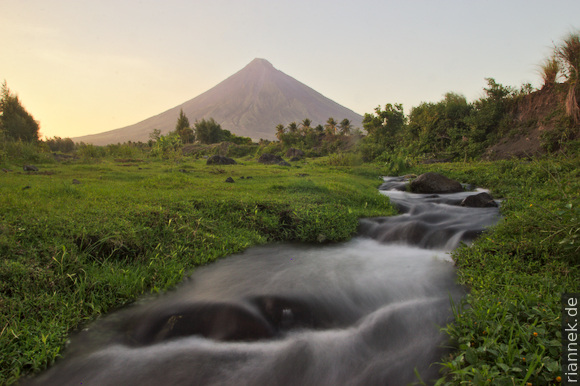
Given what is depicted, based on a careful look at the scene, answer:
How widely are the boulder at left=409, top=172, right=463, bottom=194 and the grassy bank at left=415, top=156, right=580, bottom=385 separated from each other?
4.99 meters

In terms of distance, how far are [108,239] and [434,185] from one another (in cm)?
987

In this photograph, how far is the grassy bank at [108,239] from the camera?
3.20 meters

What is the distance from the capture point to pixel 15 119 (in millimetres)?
30281

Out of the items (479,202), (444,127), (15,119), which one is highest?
(15,119)

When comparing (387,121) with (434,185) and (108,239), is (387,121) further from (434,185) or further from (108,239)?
(108,239)

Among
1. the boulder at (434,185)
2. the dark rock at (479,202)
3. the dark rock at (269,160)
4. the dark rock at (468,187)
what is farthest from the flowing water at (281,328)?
the dark rock at (269,160)

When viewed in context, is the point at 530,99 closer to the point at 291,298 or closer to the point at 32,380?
the point at 291,298

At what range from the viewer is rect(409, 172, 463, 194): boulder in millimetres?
10547

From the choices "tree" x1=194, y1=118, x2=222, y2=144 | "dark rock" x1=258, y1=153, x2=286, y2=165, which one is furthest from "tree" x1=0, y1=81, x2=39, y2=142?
"tree" x1=194, y1=118, x2=222, y2=144

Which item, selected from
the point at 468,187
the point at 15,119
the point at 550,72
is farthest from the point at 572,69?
the point at 15,119

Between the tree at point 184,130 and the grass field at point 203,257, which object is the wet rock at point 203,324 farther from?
the tree at point 184,130

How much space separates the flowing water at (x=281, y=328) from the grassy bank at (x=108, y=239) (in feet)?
0.98

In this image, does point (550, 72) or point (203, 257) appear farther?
point (550, 72)

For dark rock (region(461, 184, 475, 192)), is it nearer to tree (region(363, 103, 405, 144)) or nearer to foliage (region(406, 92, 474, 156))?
foliage (region(406, 92, 474, 156))
